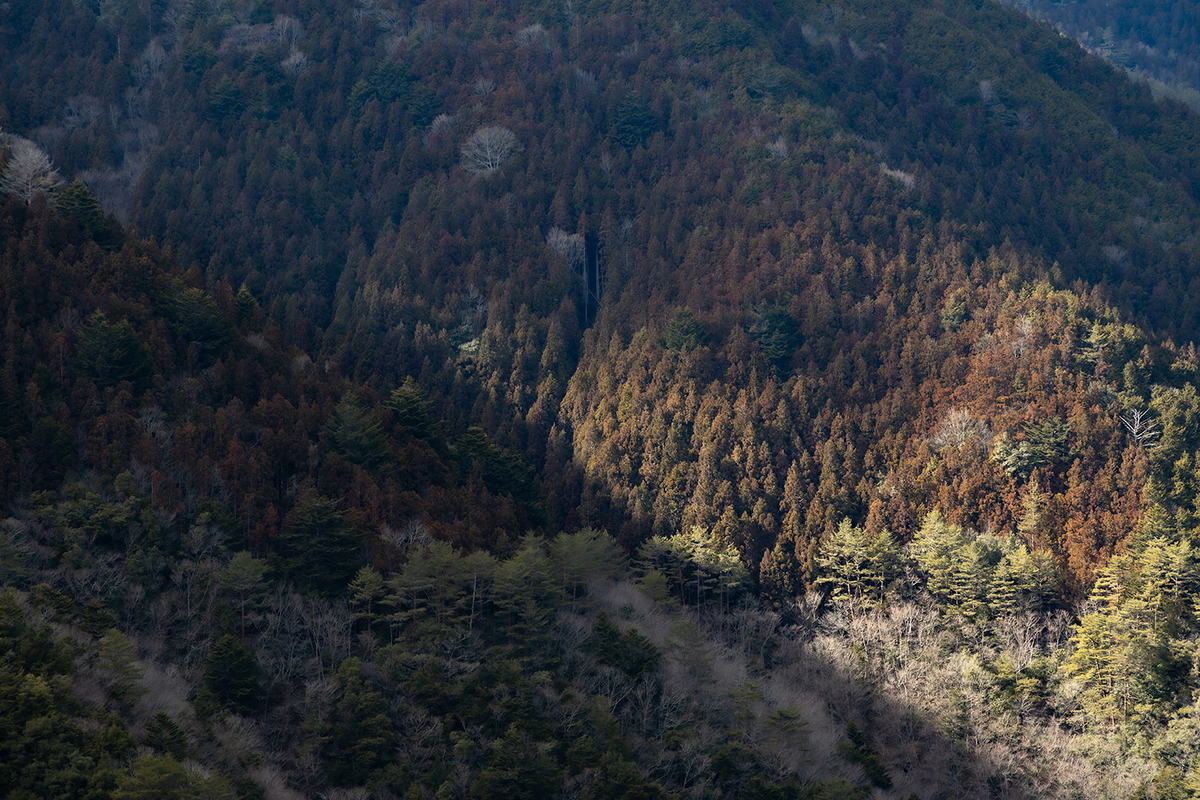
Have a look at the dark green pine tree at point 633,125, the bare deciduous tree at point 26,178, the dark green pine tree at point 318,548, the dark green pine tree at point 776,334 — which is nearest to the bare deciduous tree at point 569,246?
the dark green pine tree at point 633,125

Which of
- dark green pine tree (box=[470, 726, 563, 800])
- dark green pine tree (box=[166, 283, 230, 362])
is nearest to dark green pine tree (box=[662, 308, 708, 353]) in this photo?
dark green pine tree (box=[166, 283, 230, 362])

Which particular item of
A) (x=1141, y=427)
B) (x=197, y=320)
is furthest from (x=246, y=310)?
(x=1141, y=427)

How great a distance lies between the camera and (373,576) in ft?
189

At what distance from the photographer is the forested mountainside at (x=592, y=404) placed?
53469mm

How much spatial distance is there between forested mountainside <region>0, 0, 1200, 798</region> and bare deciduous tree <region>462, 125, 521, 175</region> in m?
1.05

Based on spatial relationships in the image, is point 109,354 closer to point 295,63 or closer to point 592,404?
point 592,404

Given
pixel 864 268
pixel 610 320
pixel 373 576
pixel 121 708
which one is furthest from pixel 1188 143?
pixel 121 708

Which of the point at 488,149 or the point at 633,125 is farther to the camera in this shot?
the point at 633,125

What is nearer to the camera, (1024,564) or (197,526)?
(197,526)

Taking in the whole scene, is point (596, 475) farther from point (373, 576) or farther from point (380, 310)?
point (373, 576)

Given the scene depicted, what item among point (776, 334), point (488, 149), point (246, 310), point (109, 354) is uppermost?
point (109, 354)

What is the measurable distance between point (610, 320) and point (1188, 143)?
79.3 metres

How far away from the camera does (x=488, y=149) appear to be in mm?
128875

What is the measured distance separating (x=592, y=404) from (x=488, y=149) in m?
42.1
